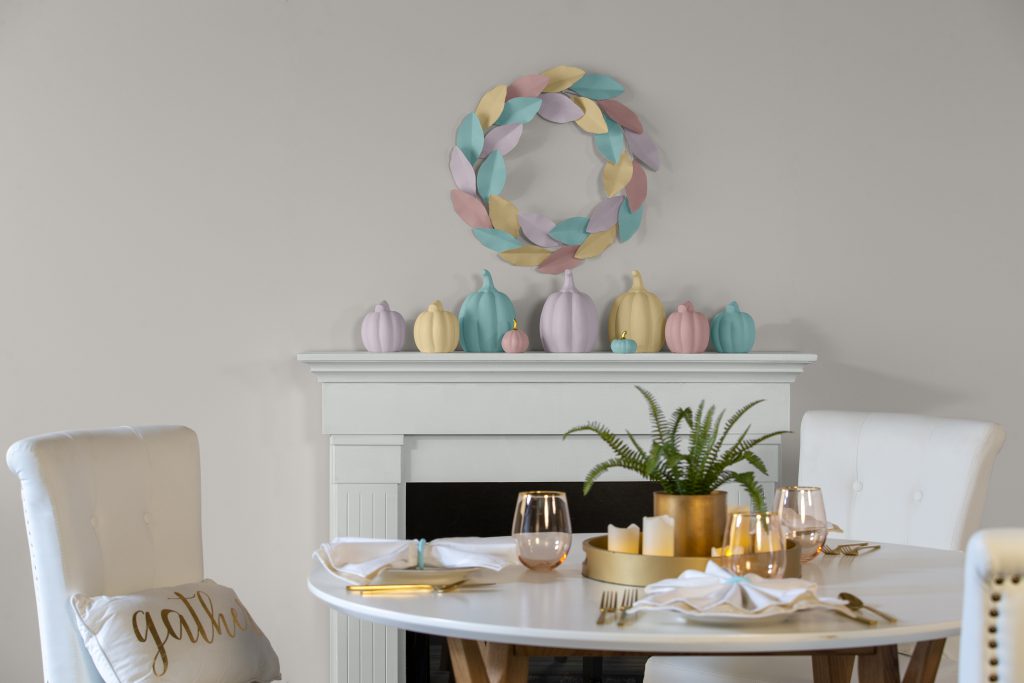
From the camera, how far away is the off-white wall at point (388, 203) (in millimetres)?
3230

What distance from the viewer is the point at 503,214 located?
10.6 ft

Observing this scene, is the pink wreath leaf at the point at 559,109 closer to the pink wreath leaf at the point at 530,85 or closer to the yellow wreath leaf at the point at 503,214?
the pink wreath leaf at the point at 530,85

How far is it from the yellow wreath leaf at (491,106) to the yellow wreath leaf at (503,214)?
0.73 feet

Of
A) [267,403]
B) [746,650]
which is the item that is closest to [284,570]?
[267,403]

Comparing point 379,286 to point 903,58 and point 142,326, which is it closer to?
point 142,326

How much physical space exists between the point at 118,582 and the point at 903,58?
8.70ft

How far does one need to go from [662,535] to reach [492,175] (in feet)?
5.70

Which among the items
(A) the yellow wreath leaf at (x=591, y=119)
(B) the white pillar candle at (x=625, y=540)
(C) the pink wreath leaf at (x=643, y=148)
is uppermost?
(A) the yellow wreath leaf at (x=591, y=119)

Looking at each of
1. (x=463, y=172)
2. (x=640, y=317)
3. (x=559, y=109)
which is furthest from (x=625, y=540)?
(x=559, y=109)

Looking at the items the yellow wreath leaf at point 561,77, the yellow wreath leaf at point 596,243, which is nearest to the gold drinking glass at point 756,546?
the yellow wreath leaf at point 596,243

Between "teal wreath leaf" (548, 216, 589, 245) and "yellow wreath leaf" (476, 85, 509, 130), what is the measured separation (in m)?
0.36

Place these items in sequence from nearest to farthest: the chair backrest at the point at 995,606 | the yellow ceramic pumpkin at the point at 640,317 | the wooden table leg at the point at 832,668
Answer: the chair backrest at the point at 995,606 < the wooden table leg at the point at 832,668 < the yellow ceramic pumpkin at the point at 640,317

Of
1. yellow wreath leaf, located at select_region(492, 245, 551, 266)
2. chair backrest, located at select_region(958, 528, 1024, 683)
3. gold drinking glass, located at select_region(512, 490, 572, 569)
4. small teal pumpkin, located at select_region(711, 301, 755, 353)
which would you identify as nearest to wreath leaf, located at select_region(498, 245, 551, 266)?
yellow wreath leaf, located at select_region(492, 245, 551, 266)

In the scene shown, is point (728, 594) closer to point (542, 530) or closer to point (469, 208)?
point (542, 530)
